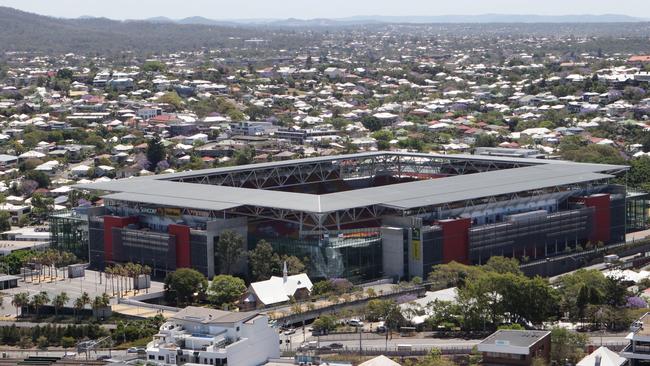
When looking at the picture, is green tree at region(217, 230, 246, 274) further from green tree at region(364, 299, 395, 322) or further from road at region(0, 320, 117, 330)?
green tree at region(364, 299, 395, 322)

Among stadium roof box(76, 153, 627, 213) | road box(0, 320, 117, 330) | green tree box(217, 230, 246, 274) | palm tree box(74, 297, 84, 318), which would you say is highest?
stadium roof box(76, 153, 627, 213)

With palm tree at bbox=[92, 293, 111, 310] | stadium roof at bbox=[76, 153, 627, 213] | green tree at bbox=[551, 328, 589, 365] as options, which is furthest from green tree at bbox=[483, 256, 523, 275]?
palm tree at bbox=[92, 293, 111, 310]

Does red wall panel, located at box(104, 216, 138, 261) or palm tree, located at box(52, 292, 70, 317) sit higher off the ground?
red wall panel, located at box(104, 216, 138, 261)

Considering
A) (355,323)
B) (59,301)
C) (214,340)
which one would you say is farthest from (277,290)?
(214,340)

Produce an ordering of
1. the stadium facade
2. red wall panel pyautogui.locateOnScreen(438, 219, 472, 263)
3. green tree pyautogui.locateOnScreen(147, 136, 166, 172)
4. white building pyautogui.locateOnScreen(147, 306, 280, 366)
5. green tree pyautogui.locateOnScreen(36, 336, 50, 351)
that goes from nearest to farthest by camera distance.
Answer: white building pyautogui.locateOnScreen(147, 306, 280, 366) → green tree pyautogui.locateOnScreen(36, 336, 50, 351) → the stadium facade → red wall panel pyautogui.locateOnScreen(438, 219, 472, 263) → green tree pyautogui.locateOnScreen(147, 136, 166, 172)

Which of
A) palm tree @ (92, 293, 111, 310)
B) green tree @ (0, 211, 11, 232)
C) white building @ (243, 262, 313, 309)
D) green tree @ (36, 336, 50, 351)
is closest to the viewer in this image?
green tree @ (36, 336, 50, 351)

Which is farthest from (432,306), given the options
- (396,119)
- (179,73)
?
(179,73)
